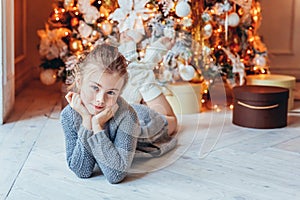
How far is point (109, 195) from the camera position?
66.0 inches

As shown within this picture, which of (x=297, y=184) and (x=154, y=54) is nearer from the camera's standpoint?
(x=297, y=184)

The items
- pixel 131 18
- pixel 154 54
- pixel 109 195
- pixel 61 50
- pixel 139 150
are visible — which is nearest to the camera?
pixel 109 195

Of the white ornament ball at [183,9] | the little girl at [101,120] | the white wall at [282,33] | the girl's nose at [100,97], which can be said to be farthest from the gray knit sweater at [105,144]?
the white wall at [282,33]

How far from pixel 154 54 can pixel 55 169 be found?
677 millimetres

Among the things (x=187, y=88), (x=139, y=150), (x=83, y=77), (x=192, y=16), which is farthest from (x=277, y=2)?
(x=83, y=77)

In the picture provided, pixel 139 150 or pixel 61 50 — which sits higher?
pixel 61 50

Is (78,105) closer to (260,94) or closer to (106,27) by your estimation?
(260,94)

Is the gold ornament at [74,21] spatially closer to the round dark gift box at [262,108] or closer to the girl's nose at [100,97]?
the round dark gift box at [262,108]

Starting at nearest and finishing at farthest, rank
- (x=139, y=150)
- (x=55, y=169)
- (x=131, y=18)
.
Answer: (x=55, y=169) → (x=139, y=150) → (x=131, y=18)

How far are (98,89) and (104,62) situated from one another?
0.09 meters

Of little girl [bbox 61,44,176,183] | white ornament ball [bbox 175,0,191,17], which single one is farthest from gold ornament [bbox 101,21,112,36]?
little girl [bbox 61,44,176,183]

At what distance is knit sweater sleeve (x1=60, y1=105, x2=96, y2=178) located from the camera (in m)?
1.81

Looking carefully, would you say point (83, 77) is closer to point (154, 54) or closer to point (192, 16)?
point (154, 54)

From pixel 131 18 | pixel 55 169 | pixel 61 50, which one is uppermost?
pixel 131 18
